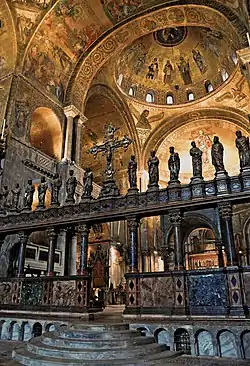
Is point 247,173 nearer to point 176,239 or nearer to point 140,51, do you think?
point 176,239

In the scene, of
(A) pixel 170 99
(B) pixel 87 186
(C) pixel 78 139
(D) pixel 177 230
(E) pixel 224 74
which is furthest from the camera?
(A) pixel 170 99

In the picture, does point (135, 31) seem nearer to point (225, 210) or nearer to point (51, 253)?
point (51, 253)

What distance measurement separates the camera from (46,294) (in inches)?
322

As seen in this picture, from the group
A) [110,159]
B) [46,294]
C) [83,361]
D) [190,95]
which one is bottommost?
[83,361]

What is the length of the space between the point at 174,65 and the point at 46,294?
61.0ft

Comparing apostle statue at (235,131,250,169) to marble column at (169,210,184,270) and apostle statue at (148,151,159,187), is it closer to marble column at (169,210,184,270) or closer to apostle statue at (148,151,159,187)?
marble column at (169,210,184,270)

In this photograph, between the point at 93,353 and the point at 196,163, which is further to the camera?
the point at 196,163

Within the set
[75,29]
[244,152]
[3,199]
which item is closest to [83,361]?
[244,152]

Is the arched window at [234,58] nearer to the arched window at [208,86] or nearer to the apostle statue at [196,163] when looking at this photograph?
the arched window at [208,86]

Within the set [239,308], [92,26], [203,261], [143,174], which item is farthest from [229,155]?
[239,308]

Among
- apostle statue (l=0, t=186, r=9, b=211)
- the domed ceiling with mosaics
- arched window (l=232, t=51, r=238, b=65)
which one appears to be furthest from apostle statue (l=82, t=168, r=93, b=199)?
the domed ceiling with mosaics

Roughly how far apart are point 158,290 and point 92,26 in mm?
15080

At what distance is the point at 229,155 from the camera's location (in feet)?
74.1

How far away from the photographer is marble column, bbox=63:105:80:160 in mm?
16497
